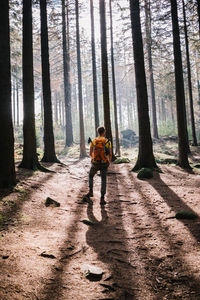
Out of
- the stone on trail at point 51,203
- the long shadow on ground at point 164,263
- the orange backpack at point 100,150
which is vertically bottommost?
the long shadow on ground at point 164,263

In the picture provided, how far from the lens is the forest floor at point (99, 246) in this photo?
2.50m

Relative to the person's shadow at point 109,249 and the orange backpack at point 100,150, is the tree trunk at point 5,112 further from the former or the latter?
the person's shadow at point 109,249

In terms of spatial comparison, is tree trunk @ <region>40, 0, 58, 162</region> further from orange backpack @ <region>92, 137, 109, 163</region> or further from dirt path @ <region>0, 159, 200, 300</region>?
orange backpack @ <region>92, 137, 109, 163</region>

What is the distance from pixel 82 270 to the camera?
289 cm

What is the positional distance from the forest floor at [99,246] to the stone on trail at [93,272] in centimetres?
2

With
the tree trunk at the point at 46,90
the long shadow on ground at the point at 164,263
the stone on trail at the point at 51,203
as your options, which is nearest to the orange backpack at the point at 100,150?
the stone on trail at the point at 51,203

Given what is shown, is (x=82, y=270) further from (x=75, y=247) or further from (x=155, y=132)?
(x=155, y=132)

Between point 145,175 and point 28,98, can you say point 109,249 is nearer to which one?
point 145,175

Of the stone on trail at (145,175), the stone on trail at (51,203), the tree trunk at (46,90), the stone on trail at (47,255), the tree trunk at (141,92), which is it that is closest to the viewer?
the stone on trail at (47,255)

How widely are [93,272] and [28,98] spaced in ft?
28.8

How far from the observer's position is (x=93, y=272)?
9.09ft

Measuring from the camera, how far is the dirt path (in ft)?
8.20

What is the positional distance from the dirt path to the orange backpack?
53.0 inches

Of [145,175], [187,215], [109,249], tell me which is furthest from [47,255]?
[145,175]
